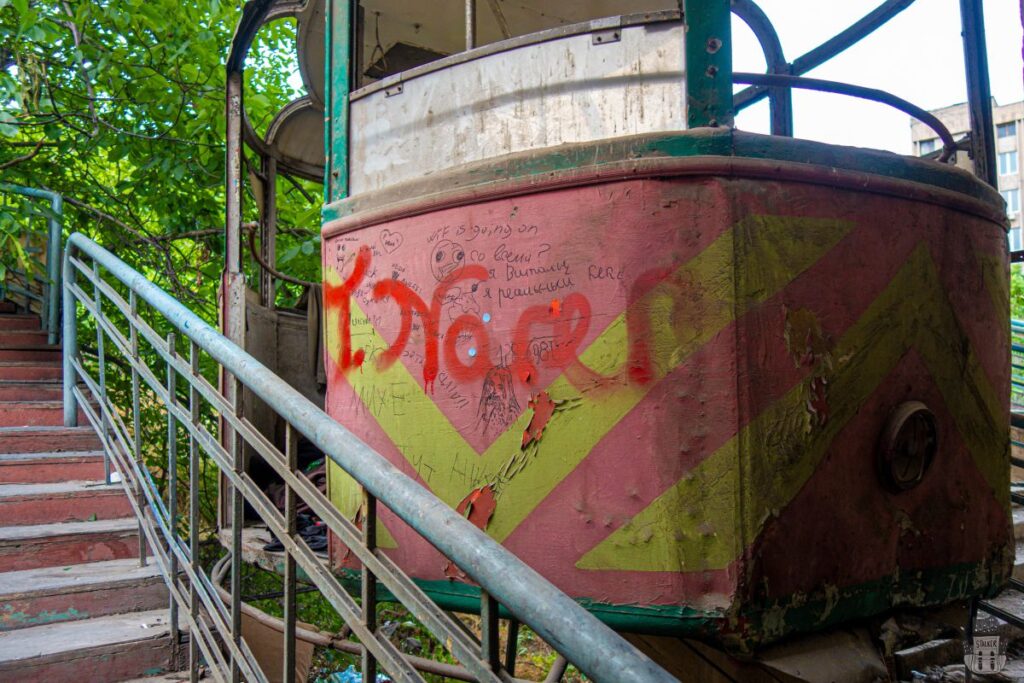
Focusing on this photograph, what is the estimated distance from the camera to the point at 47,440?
418 centimetres

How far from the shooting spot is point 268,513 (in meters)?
2.16

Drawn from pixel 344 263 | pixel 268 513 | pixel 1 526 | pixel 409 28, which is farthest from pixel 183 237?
pixel 268 513

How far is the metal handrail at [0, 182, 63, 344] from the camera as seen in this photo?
5434mm

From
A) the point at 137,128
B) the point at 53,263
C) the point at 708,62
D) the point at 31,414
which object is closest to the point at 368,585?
the point at 708,62

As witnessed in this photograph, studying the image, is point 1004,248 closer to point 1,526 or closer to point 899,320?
point 899,320

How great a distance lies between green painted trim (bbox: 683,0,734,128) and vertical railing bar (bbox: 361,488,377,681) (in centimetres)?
145

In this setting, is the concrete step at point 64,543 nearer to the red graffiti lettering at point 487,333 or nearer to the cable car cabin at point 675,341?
the cable car cabin at point 675,341

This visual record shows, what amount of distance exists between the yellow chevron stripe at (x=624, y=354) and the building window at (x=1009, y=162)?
4046cm

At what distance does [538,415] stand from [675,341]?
0.48 metres

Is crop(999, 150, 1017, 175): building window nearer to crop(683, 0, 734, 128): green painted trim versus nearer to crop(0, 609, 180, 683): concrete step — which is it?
crop(683, 0, 734, 128): green painted trim

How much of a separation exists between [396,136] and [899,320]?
6.12 feet

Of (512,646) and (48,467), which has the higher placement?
(48,467)

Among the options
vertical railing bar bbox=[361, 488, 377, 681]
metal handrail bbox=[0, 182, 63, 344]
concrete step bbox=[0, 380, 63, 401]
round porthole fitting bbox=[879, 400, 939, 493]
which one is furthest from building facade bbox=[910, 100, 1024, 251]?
vertical railing bar bbox=[361, 488, 377, 681]

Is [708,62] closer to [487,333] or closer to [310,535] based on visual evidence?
[487,333]
